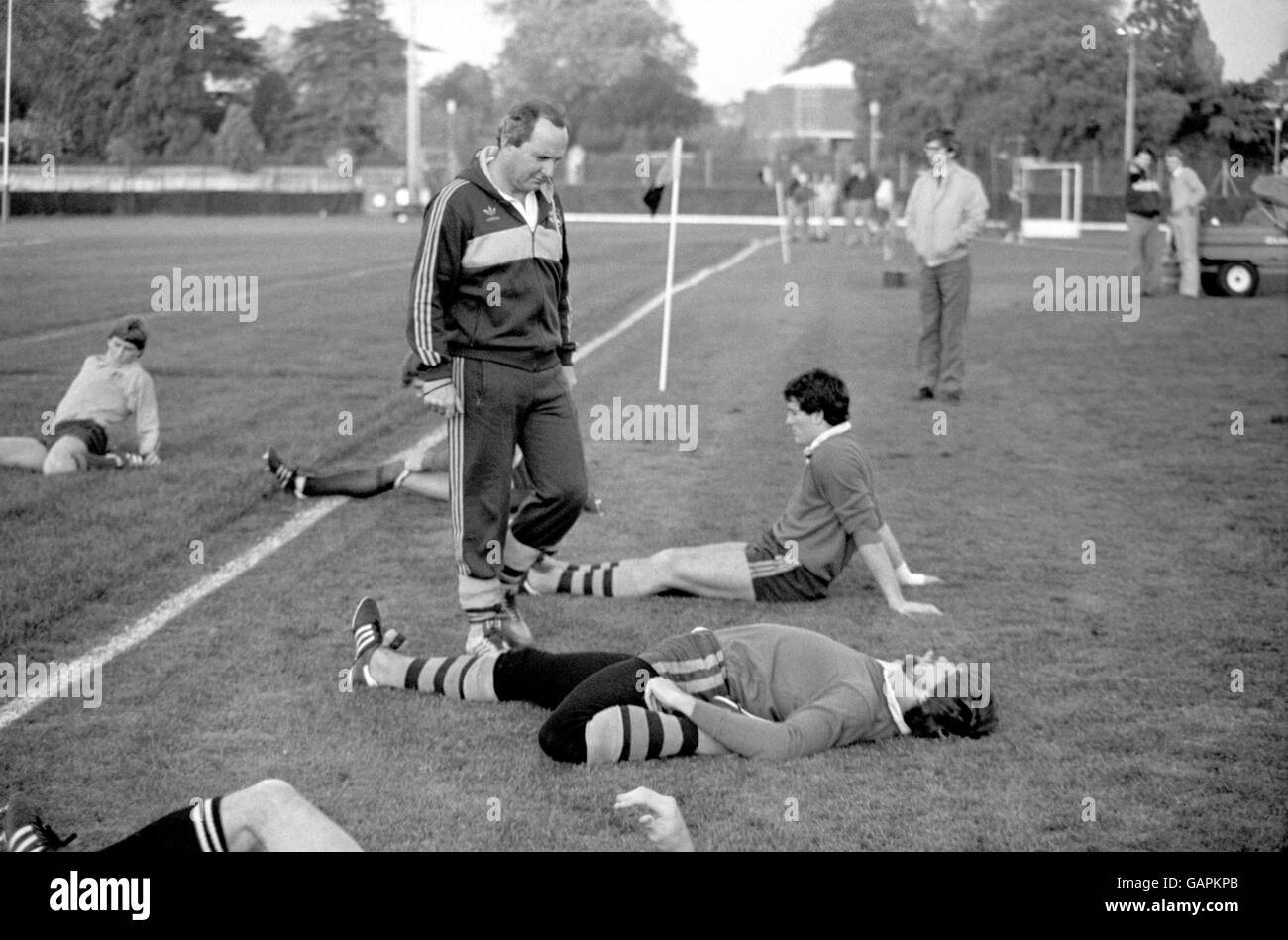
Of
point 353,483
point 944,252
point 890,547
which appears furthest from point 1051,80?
point 890,547

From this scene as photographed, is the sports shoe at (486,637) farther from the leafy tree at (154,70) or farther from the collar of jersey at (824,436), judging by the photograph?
the leafy tree at (154,70)

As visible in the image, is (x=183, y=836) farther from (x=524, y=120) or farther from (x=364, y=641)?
(x=524, y=120)

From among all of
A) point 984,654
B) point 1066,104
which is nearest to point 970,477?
point 984,654

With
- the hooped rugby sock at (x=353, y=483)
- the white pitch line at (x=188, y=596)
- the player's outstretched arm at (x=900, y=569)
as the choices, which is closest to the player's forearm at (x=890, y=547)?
the player's outstretched arm at (x=900, y=569)

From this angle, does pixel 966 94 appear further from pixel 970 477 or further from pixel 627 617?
pixel 627 617

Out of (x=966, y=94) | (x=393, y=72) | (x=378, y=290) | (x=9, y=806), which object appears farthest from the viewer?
(x=393, y=72)

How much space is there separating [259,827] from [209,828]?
0.13m

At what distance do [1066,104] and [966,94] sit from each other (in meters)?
16.4

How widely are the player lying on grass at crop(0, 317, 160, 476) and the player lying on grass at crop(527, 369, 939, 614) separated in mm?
4005

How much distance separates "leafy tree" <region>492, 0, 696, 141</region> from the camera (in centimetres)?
7456

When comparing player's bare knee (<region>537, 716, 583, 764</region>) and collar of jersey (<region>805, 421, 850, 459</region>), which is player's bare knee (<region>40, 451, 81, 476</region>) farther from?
player's bare knee (<region>537, 716, 583, 764</region>)

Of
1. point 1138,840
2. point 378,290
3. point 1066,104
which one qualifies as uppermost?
point 1066,104

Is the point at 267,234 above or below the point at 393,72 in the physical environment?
Result: below
